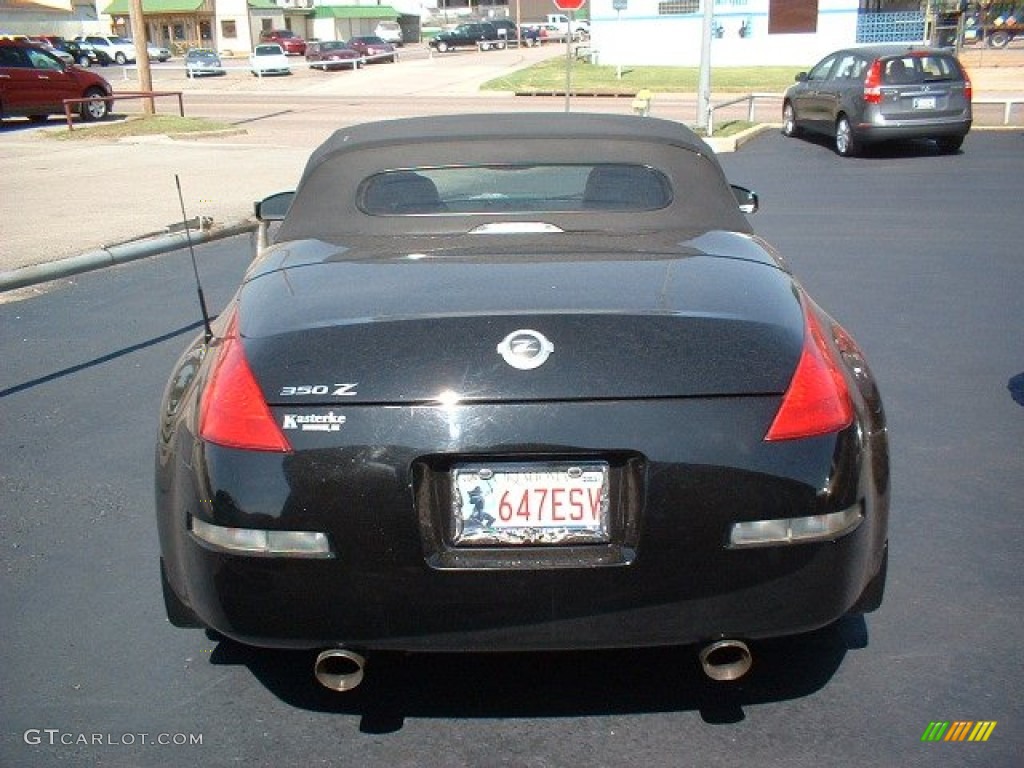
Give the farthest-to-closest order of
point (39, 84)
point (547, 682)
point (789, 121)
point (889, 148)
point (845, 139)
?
point (39, 84)
point (789, 121)
point (889, 148)
point (845, 139)
point (547, 682)

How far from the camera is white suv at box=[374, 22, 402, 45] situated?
8686 centimetres

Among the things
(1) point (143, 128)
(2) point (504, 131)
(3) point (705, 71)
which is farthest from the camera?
(1) point (143, 128)

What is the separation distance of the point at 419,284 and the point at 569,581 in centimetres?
95

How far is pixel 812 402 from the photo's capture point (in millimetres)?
2936

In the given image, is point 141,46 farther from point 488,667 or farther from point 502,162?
point 488,667

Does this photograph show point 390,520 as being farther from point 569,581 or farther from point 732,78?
point 732,78

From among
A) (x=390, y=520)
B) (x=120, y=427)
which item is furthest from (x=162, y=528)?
(x=120, y=427)

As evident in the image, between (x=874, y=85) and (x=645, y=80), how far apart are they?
2328cm

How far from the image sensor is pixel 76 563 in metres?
4.27

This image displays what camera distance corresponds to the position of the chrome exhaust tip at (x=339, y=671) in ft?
10.00

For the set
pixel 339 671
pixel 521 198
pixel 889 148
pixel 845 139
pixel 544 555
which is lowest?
pixel 889 148

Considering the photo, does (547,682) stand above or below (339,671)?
below

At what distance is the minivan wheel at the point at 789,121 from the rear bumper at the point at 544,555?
19329 millimetres

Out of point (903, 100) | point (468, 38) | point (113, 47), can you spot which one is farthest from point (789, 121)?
point (113, 47)
